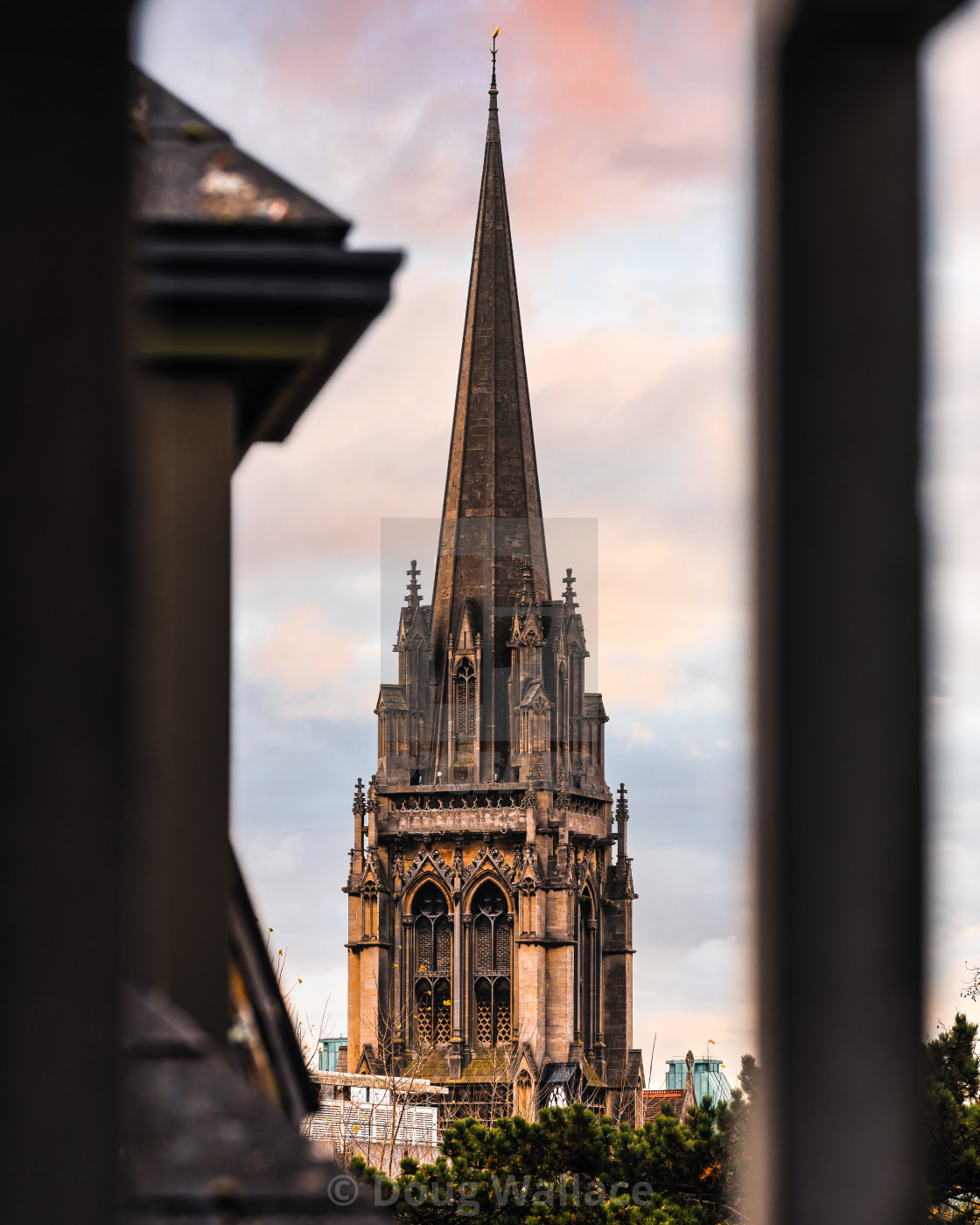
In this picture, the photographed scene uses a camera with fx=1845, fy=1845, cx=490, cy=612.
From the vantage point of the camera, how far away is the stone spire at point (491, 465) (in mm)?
80438

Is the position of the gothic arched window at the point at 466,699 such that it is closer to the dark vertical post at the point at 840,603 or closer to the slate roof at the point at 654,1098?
the slate roof at the point at 654,1098

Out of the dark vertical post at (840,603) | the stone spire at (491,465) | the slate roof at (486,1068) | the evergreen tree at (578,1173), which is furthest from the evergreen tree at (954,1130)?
the stone spire at (491,465)

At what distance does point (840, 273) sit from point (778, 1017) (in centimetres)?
109

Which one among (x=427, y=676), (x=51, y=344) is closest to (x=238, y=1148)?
(x=51, y=344)

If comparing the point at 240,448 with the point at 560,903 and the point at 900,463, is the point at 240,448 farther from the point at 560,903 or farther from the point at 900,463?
the point at 560,903

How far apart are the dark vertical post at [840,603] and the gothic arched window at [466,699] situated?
2941 inches

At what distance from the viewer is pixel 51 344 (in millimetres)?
2473

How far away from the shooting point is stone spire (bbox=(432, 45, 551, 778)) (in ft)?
264

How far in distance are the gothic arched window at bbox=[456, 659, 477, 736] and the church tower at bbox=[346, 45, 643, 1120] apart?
0.08 m

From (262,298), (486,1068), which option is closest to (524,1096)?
(486,1068)

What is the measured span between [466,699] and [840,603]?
75352 mm

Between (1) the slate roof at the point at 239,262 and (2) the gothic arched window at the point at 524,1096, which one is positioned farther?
(2) the gothic arched window at the point at 524,1096

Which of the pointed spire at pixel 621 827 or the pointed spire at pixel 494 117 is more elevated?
the pointed spire at pixel 494 117

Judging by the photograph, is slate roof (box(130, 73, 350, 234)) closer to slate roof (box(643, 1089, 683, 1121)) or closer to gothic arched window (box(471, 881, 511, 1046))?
slate roof (box(643, 1089, 683, 1121))
